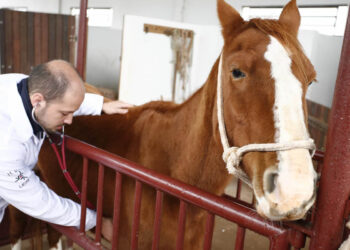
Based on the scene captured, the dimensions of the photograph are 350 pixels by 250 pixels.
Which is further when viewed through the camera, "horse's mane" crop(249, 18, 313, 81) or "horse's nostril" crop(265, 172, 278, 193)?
"horse's mane" crop(249, 18, 313, 81)

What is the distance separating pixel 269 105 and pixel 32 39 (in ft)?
17.1

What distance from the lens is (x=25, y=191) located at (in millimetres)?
1203

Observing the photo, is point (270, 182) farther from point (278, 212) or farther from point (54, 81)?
point (54, 81)

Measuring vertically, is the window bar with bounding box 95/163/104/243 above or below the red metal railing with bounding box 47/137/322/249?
below

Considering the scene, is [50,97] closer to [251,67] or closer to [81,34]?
[251,67]

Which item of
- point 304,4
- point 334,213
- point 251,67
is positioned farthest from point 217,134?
point 304,4

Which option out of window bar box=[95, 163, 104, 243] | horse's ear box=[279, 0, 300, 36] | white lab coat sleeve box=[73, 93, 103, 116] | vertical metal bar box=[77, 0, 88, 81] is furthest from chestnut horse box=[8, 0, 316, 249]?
vertical metal bar box=[77, 0, 88, 81]

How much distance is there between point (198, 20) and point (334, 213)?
6.31 meters

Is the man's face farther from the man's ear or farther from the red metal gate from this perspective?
the red metal gate

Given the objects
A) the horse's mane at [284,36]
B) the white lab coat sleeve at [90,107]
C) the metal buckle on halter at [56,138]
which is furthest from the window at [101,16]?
the horse's mane at [284,36]

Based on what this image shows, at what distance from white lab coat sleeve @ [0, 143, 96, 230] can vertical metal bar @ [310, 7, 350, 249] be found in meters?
1.03

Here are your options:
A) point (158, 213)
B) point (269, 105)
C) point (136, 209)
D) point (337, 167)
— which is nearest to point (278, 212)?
point (337, 167)

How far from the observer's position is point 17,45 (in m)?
4.94

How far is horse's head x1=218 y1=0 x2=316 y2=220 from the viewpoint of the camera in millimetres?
755
